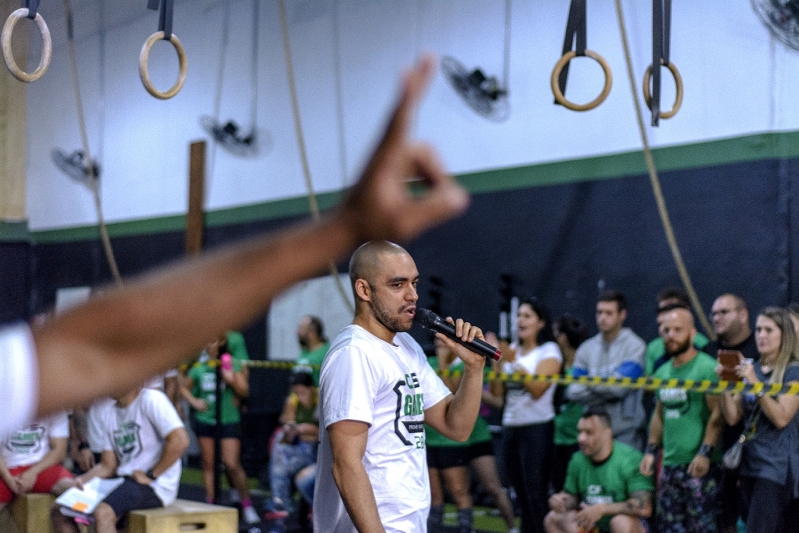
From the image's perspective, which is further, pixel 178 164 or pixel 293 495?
pixel 178 164

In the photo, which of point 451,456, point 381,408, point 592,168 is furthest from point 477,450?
point 381,408

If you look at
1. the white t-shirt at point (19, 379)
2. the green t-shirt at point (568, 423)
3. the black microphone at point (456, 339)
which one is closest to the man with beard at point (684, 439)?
the green t-shirt at point (568, 423)

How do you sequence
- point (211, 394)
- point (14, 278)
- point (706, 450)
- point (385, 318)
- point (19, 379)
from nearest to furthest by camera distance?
point (19, 379) < point (385, 318) < point (706, 450) < point (211, 394) < point (14, 278)

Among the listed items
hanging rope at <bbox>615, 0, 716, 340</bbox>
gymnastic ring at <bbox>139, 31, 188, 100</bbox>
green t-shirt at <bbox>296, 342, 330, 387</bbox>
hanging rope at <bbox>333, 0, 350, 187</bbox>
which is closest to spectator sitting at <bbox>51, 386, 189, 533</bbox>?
gymnastic ring at <bbox>139, 31, 188, 100</bbox>

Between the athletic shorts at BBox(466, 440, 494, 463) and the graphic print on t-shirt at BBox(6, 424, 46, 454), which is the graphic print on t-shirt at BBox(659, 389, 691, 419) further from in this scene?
the graphic print on t-shirt at BBox(6, 424, 46, 454)

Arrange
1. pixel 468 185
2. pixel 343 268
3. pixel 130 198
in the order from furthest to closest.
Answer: pixel 130 198 → pixel 343 268 → pixel 468 185

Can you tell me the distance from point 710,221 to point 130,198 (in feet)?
21.4

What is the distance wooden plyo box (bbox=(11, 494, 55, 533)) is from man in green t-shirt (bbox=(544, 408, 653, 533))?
2.55m

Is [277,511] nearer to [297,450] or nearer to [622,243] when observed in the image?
[297,450]

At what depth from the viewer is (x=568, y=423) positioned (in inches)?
192

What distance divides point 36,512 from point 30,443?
0.37 m

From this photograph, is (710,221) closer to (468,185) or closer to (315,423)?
(468,185)

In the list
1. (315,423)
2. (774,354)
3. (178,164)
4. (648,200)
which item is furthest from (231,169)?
(774,354)

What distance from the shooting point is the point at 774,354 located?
156 inches
